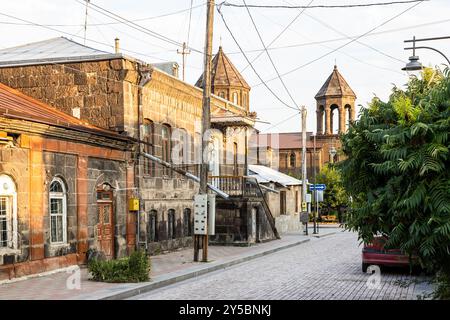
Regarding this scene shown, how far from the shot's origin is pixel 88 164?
18.8 m

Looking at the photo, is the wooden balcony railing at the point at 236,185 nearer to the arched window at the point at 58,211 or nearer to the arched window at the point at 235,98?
the arched window at the point at 58,211

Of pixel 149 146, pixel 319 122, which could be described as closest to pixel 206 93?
pixel 149 146

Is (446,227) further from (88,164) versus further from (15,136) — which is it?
(88,164)

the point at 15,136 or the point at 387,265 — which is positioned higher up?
the point at 15,136

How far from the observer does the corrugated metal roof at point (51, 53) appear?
21250mm

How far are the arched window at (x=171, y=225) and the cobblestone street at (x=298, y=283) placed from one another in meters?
4.49

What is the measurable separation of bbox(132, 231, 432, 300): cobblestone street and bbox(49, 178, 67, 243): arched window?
4012mm

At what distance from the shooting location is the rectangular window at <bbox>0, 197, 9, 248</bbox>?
15023mm

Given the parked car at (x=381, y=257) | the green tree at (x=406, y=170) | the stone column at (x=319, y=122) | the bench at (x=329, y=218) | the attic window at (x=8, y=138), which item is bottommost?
the bench at (x=329, y=218)

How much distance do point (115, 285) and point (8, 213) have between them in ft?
10.9

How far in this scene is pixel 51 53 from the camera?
22594 millimetres

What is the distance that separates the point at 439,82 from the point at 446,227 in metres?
2.77

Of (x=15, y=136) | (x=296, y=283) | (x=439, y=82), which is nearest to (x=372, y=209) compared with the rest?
(x=439, y=82)

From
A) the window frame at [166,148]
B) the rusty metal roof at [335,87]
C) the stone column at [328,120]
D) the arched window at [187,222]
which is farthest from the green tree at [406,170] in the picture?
the stone column at [328,120]
